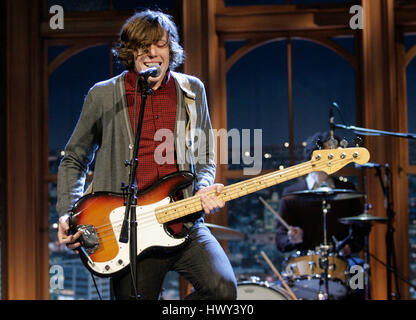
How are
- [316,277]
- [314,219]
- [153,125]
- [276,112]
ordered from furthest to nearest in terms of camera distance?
[276,112]
[314,219]
[316,277]
[153,125]

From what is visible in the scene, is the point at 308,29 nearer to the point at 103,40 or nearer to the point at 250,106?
the point at 250,106

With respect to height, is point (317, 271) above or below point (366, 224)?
below

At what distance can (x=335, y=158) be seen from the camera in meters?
2.52

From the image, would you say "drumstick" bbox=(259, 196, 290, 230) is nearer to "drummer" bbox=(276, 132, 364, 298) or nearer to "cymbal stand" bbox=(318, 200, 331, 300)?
"drummer" bbox=(276, 132, 364, 298)

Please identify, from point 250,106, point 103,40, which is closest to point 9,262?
point 103,40

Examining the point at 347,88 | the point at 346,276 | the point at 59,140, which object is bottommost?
the point at 346,276

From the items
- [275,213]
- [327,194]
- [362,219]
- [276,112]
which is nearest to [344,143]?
[327,194]

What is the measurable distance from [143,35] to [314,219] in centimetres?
226

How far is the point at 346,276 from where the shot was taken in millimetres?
3988

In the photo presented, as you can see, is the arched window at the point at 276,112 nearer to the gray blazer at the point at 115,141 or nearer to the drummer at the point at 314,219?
the drummer at the point at 314,219

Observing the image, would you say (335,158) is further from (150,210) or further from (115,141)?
(115,141)

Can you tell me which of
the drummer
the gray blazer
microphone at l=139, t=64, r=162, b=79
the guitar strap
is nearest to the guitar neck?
the gray blazer

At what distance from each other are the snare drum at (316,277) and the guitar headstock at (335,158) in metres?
1.58
